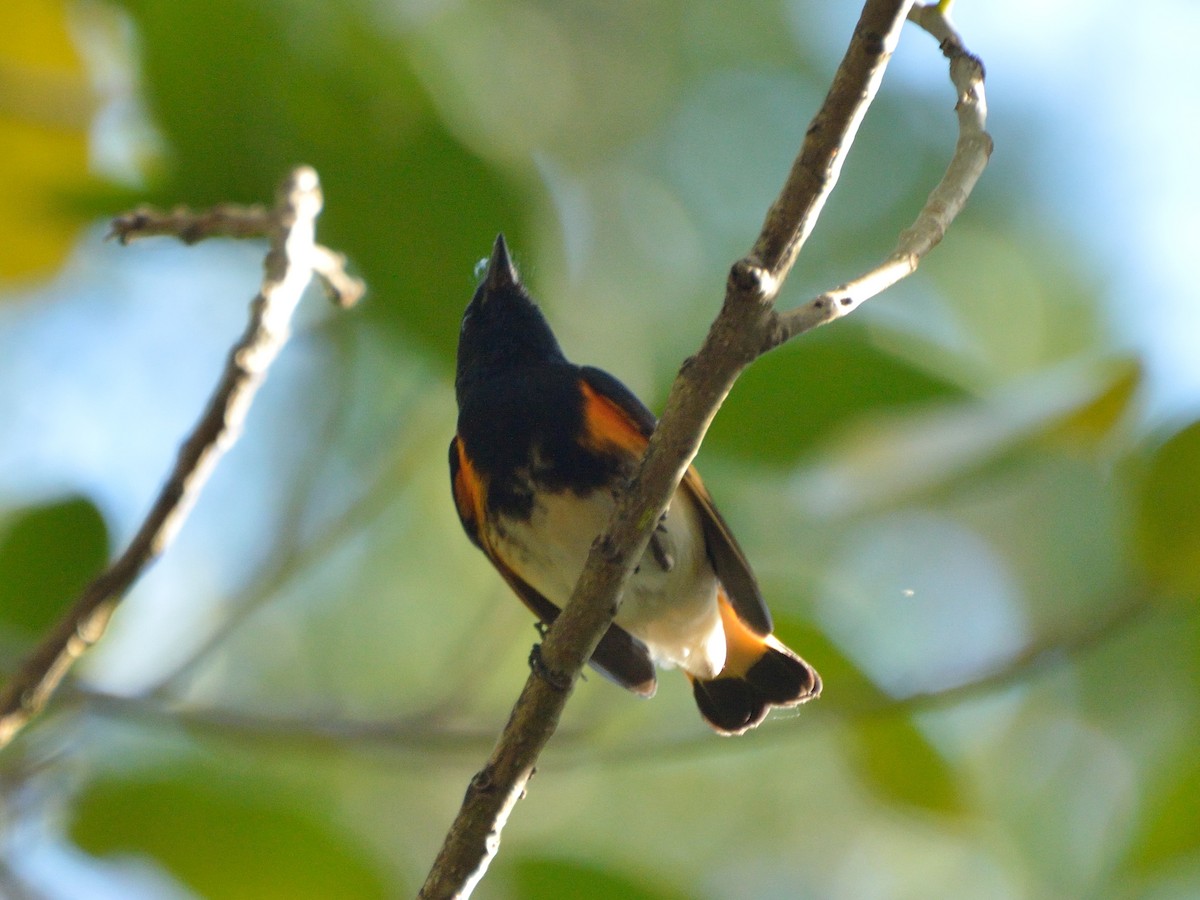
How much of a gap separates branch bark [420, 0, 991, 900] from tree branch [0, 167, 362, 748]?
25.8 inches

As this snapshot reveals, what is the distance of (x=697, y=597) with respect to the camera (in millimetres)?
3148

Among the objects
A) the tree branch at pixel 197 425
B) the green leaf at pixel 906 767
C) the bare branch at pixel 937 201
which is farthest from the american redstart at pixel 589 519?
the bare branch at pixel 937 201

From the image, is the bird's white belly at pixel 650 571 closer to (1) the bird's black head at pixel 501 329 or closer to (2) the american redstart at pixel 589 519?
(2) the american redstart at pixel 589 519

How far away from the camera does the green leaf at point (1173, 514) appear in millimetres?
2398

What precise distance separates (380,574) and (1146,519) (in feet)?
14.3

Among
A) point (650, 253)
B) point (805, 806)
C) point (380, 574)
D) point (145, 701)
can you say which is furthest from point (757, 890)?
point (145, 701)

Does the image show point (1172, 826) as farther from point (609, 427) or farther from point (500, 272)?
point (500, 272)

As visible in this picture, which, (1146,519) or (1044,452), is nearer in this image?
(1146,519)

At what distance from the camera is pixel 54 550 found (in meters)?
2.58

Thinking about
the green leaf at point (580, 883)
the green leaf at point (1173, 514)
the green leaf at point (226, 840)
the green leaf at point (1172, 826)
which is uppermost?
the green leaf at point (1173, 514)

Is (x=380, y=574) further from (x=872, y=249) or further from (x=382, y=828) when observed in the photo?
(x=872, y=249)

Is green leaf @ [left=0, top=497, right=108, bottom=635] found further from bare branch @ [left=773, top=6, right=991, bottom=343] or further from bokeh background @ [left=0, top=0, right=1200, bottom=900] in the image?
bare branch @ [left=773, top=6, right=991, bottom=343]

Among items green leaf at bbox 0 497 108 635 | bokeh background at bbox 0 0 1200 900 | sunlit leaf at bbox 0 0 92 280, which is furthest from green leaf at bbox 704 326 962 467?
sunlit leaf at bbox 0 0 92 280

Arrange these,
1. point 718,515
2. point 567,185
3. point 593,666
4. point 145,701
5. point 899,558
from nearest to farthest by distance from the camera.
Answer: point 145,701 < point 718,515 < point 593,666 < point 567,185 < point 899,558
